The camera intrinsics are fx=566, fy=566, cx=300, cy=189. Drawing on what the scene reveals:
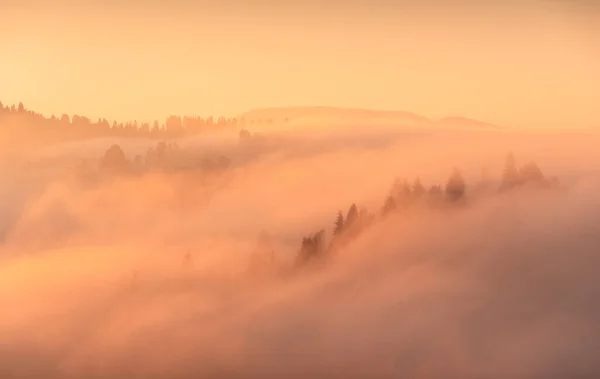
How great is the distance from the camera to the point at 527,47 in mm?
1917

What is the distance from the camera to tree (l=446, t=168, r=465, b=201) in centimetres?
183

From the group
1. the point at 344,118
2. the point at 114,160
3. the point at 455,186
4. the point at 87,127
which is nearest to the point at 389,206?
the point at 455,186

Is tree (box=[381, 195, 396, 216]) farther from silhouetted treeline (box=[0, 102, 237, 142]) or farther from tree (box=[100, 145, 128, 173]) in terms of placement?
tree (box=[100, 145, 128, 173])

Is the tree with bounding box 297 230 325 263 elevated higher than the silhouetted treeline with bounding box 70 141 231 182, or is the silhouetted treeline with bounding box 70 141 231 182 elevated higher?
the silhouetted treeline with bounding box 70 141 231 182

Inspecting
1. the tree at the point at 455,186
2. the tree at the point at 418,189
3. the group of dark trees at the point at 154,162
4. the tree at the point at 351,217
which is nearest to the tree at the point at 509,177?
the tree at the point at 455,186

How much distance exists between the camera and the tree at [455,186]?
1.83 meters

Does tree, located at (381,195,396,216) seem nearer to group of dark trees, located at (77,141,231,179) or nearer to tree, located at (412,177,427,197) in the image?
tree, located at (412,177,427,197)

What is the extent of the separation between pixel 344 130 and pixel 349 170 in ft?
0.44

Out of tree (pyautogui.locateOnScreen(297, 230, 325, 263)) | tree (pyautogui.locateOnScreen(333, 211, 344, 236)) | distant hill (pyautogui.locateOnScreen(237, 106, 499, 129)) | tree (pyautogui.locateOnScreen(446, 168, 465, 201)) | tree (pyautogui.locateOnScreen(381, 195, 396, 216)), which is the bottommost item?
tree (pyautogui.locateOnScreen(297, 230, 325, 263))

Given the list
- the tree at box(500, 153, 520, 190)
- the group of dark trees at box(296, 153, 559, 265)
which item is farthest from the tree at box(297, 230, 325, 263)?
the tree at box(500, 153, 520, 190)

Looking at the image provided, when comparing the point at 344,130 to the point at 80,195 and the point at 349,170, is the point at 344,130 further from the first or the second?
the point at 80,195

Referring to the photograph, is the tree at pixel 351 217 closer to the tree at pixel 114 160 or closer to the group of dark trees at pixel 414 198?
the group of dark trees at pixel 414 198

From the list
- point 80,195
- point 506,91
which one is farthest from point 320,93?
point 80,195

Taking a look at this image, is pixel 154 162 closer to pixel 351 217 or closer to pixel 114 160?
pixel 114 160
